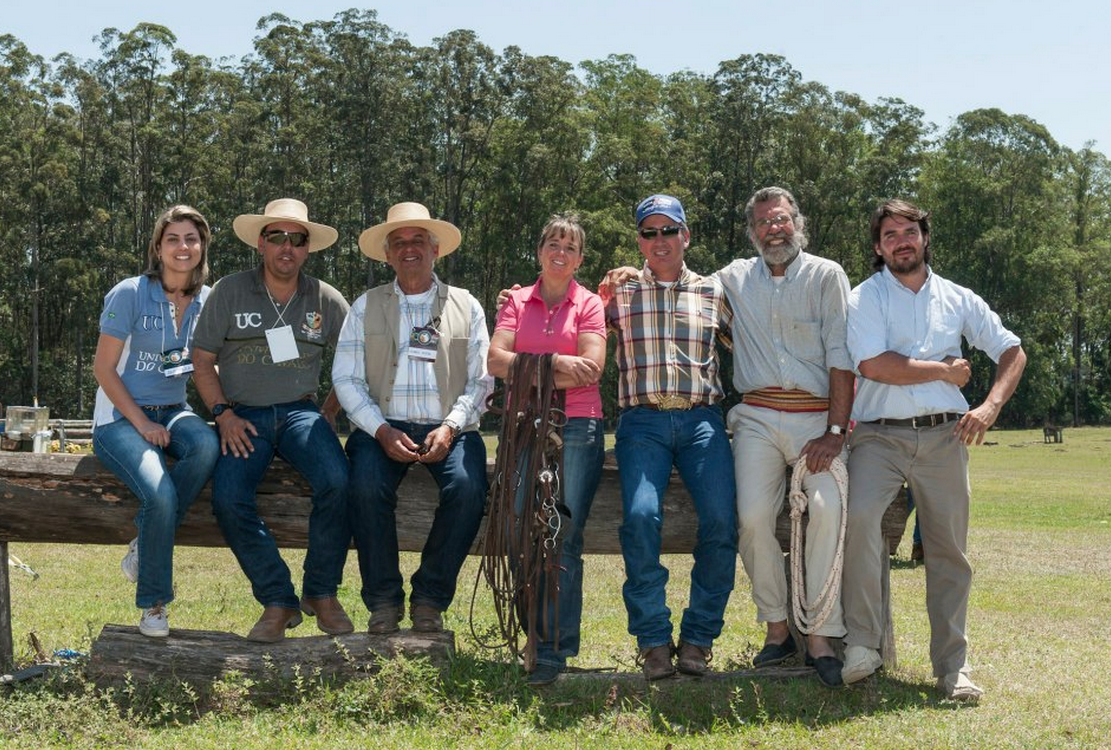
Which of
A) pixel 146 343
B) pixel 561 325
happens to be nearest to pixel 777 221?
pixel 561 325

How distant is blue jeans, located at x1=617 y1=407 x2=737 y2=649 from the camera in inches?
208

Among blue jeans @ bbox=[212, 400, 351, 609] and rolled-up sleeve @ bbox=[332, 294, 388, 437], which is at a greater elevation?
rolled-up sleeve @ bbox=[332, 294, 388, 437]

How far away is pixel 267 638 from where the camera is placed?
545 cm

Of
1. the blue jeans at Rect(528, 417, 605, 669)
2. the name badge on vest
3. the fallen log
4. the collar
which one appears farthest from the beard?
the fallen log

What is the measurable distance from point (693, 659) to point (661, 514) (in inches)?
27.2

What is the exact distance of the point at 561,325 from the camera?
558 centimetres

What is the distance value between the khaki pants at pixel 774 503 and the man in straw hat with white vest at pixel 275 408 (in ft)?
6.37

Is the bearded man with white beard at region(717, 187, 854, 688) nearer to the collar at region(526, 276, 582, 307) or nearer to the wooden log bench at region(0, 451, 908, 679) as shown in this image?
the wooden log bench at region(0, 451, 908, 679)

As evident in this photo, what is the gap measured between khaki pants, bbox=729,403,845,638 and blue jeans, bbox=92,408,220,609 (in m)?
2.58

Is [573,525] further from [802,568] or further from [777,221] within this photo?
[777,221]

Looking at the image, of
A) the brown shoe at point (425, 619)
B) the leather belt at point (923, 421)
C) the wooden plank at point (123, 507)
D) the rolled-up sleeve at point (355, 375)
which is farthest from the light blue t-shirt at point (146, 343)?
the leather belt at point (923, 421)

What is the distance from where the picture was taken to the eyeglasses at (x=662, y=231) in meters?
5.64

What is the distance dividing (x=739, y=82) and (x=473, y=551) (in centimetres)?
4755

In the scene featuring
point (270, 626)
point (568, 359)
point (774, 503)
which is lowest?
point (270, 626)
